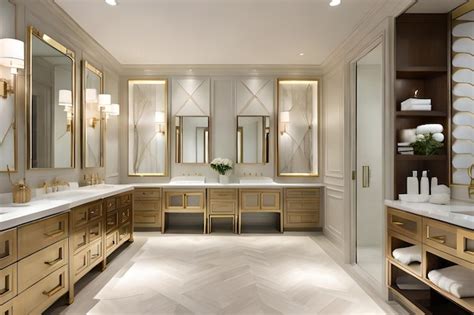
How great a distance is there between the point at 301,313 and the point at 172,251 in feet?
7.35

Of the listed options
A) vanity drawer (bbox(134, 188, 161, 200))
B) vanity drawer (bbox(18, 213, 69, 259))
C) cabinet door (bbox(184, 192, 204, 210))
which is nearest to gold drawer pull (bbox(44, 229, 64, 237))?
vanity drawer (bbox(18, 213, 69, 259))

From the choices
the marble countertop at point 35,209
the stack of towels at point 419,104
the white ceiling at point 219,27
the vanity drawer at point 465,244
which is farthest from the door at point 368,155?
the marble countertop at point 35,209

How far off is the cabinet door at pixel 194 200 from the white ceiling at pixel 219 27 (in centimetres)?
228

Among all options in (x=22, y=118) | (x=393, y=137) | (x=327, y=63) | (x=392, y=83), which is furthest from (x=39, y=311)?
(x=327, y=63)

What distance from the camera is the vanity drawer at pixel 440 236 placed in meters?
1.97

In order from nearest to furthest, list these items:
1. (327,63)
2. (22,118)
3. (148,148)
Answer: (22,118) → (327,63) → (148,148)

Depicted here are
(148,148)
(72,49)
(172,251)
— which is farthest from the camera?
(148,148)

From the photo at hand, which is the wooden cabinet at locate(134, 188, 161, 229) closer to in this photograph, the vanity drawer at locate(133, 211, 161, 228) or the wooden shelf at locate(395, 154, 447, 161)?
the vanity drawer at locate(133, 211, 161, 228)

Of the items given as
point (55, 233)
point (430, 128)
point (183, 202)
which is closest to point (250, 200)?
point (183, 202)

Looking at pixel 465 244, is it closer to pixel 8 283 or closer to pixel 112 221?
pixel 8 283

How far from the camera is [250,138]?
5562 mm

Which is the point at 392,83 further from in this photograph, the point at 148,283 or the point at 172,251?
the point at 172,251

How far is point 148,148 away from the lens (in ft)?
18.2

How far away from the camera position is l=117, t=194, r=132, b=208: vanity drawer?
13.2 feet
